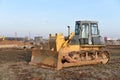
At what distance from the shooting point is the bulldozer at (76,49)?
46.2 feet

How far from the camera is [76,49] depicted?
50.1 feet

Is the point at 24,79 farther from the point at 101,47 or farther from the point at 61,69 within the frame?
the point at 101,47

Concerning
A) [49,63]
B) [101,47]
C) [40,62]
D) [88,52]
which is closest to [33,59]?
[40,62]

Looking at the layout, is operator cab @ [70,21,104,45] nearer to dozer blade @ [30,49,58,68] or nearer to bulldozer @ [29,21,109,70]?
bulldozer @ [29,21,109,70]

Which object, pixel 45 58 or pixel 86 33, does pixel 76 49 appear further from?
pixel 45 58

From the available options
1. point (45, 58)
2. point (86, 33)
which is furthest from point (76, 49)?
point (45, 58)

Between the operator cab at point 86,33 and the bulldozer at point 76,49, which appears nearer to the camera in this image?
the bulldozer at point 76,49

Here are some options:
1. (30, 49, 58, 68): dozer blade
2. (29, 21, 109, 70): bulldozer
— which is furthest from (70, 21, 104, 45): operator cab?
→ (30, 49, 58, 68): dozer blade

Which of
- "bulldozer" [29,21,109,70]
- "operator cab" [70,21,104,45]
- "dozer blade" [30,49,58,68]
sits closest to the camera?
"dozer blade" [30,49,58,68]

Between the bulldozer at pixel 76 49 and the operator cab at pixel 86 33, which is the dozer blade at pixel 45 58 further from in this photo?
the operator cab at pixel 86 33

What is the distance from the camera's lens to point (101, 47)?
54.1ft

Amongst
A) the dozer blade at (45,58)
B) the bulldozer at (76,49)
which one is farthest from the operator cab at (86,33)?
the dozer blade at (45,58)

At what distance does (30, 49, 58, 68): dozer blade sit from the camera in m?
13.7

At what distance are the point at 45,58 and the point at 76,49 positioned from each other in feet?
6.77
